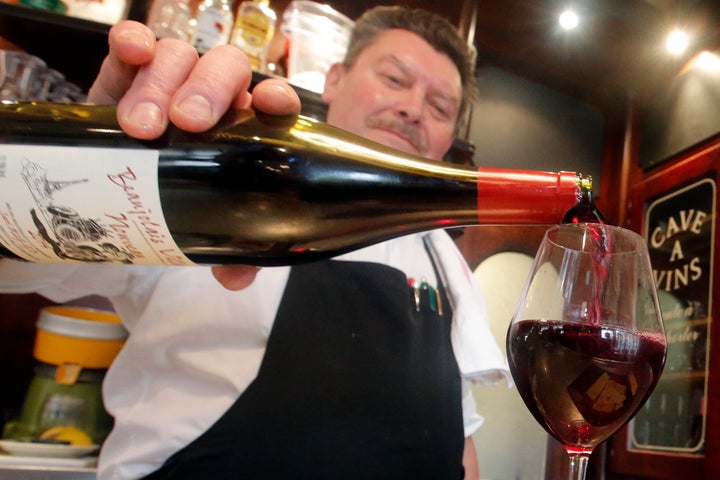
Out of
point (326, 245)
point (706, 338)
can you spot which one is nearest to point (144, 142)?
point (326, 245)

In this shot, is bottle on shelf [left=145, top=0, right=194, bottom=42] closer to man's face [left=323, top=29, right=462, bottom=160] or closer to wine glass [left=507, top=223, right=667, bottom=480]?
man's face [left=323, top=29, right=462, bottom=160]

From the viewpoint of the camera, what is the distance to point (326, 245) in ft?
2.15

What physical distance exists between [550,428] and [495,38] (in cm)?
178

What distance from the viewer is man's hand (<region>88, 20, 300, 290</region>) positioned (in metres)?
0.45

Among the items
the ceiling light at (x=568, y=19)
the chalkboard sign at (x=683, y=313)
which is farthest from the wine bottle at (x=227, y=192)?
the ceiling light at (x=568, y=19)

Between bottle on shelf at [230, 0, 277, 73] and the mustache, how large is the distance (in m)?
0.35

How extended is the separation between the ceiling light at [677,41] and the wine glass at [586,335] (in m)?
1.76

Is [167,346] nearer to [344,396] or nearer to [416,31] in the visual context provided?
[344,396]

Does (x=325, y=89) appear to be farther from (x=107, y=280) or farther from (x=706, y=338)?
(x=706, y=338)

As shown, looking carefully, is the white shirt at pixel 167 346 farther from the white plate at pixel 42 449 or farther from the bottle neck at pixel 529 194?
the bottle neck at pixel 529 194

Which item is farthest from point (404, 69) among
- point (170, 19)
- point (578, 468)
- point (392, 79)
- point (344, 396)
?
point (578, 468)

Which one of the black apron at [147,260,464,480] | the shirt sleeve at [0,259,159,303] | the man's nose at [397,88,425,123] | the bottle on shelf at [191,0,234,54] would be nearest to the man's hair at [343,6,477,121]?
the man's nose at [397,88,425,123]

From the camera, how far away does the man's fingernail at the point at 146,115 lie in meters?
0.45

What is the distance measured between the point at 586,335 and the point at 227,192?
1.14 feet
